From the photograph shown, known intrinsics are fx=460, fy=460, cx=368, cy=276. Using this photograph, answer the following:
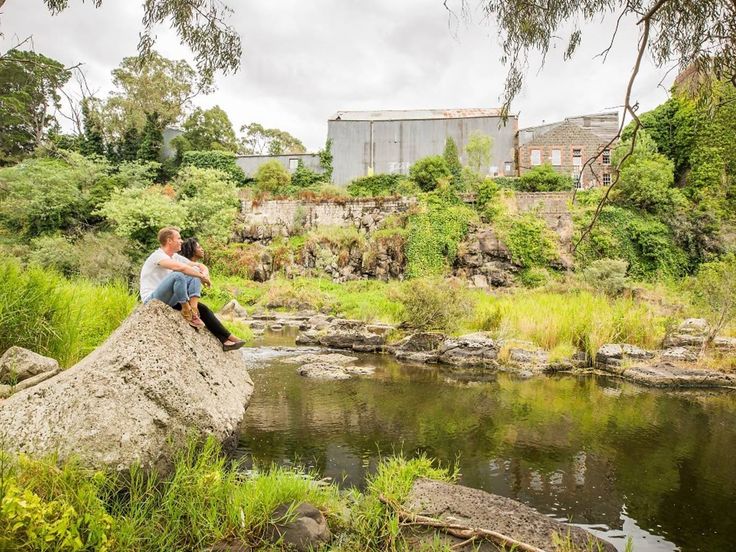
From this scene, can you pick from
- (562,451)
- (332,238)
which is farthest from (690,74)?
(332,238)

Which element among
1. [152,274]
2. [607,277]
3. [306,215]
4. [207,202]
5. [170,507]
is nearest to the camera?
[170,507]

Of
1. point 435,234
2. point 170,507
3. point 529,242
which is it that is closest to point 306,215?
point 435,234

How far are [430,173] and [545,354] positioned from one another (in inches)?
770

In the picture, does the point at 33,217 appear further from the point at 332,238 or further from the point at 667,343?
the point at 667,343

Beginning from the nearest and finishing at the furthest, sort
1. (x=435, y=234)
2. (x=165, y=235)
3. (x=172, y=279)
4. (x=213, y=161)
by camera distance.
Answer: (x=172, y=279), (x=165, y=235), (x=435, y=234), (x=213, y=161)

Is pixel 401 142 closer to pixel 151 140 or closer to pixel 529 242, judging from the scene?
pixel 529 242

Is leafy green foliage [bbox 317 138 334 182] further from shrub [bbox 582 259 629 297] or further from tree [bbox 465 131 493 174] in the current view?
shrub [bbox 582 259 629 297]

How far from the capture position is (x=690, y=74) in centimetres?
418

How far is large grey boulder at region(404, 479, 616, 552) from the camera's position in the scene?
10.9 ft

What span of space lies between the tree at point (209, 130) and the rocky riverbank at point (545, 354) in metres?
28.5

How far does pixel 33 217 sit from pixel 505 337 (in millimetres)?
23696

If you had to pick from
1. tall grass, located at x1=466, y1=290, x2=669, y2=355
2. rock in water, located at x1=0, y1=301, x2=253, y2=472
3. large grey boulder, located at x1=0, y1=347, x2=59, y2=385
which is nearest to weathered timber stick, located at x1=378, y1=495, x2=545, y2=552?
rock in water, located at x1=0, y1=301, x2=253, y2=472

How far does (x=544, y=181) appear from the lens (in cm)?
2969

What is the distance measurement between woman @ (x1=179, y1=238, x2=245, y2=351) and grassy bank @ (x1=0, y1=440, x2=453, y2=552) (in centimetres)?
161
